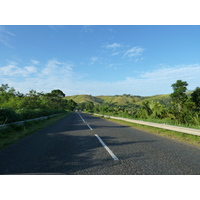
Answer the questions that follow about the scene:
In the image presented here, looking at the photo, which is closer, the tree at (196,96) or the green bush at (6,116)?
the green bush at (6,116)

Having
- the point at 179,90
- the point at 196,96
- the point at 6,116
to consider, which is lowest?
the point at 6,116

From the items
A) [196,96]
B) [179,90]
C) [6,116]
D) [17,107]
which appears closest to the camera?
[6,116]

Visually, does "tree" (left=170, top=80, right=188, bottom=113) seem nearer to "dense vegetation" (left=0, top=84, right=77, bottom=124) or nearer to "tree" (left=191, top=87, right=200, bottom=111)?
"tree" (left=191, top=87, right=200, bottom=111)

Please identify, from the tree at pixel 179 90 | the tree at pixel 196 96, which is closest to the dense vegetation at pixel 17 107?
the tree at pixel 196 96

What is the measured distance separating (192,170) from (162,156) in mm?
1023

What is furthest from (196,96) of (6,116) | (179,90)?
(6,116)

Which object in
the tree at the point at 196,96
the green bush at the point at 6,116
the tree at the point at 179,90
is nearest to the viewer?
the green bush at the point at 6,116

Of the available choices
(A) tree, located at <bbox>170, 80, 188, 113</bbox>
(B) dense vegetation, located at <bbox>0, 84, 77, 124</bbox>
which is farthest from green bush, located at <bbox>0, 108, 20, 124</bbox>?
(A) tree, located at <bbox>170, 80, 188, 113</bbox>

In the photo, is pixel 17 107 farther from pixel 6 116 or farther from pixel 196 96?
pixel 196 96

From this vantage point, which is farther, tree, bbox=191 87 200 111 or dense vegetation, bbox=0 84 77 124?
tree, bbox=191 87 200 111

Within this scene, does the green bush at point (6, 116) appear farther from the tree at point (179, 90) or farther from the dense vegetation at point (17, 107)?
the tree at point (179, 90)

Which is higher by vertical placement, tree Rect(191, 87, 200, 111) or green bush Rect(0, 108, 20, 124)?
tree Rect(191, 87, 200, 111)

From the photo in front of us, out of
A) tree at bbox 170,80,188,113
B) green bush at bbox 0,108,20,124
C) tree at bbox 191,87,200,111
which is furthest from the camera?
tree at bbox 170,80,188,113
